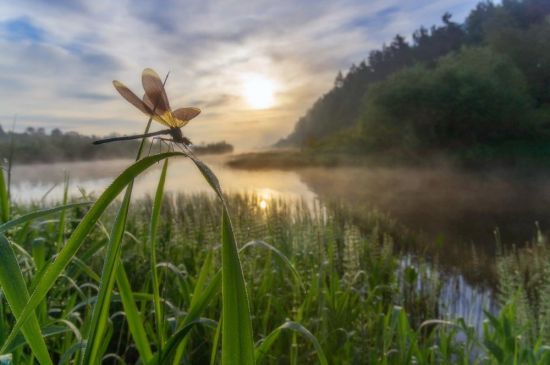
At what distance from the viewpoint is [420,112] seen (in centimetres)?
3150

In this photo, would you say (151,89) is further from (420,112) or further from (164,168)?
(420,112)

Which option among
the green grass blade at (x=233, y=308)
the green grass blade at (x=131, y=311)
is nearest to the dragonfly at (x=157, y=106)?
the green grass blade at (x=233, y=308)

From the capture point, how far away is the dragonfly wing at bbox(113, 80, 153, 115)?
21.0 inches

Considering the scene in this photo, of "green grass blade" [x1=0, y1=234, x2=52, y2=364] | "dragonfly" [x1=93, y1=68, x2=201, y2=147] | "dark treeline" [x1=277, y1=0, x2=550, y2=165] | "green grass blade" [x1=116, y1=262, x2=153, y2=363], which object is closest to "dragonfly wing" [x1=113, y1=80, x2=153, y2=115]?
"dragonfly" [x1=93, y1=68, x2=201, y2=147]

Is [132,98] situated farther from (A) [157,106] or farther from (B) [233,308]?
(B) [233,308]

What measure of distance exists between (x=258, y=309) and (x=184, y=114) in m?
1.91

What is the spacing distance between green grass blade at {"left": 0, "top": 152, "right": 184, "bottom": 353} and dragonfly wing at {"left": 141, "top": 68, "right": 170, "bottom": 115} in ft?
0.28

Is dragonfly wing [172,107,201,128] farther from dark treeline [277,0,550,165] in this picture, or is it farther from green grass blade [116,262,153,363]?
dark treeline [277,0,550,165]

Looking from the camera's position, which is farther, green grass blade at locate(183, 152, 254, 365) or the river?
the river

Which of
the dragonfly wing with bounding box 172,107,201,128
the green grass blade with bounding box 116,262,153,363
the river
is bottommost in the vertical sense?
the river

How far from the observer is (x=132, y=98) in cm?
54

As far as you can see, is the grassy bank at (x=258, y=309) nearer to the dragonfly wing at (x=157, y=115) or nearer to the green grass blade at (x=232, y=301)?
the dragonfly wing at (x=157, y=115)

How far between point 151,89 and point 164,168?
0.24 metres

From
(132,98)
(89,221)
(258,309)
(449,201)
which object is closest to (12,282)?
(89,221)
